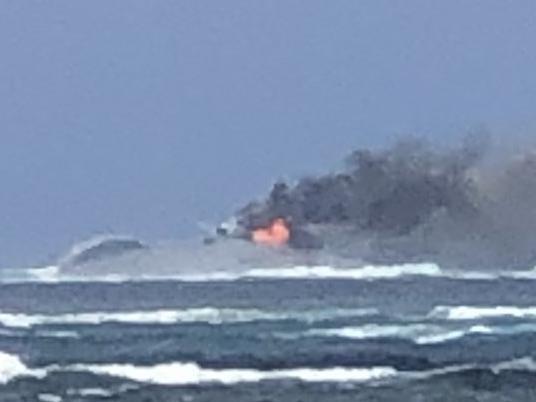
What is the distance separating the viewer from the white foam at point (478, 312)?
63.0 meters

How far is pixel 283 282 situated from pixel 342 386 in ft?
91.6

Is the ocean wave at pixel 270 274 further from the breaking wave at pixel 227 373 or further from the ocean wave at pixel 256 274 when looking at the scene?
the breaking wave at pixel 227 373

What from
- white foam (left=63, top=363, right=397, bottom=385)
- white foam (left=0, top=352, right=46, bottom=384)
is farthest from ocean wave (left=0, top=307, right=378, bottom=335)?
white foam (left=63, top=363, right=397, bottom=385)

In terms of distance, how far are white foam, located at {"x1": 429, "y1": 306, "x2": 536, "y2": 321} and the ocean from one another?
7 centimetres

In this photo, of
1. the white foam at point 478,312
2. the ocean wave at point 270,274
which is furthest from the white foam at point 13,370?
the ocean wave at point 270,274

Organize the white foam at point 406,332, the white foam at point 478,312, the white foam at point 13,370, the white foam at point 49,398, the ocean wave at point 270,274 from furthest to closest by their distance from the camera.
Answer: the ocean wave at point 270,274
the white foam at point 478,312
the white foam at point 406,332
the white foam at point 13,370
the white foam at point 49,398

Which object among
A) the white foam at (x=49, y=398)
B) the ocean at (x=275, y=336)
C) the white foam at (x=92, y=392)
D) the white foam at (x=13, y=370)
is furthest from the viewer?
the white foam at (x=13, y=370)

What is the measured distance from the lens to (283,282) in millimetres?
74562

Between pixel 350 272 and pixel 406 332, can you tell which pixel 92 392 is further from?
pixel 350 272

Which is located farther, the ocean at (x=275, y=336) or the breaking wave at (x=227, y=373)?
the breaking wave at (x=227, y=373)

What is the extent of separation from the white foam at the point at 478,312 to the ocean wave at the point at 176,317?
147 cm

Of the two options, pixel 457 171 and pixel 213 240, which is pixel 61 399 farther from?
pixel 213 240

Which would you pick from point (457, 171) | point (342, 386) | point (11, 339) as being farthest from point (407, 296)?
point (342, 386)

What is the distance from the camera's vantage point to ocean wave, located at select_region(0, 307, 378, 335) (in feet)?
206
